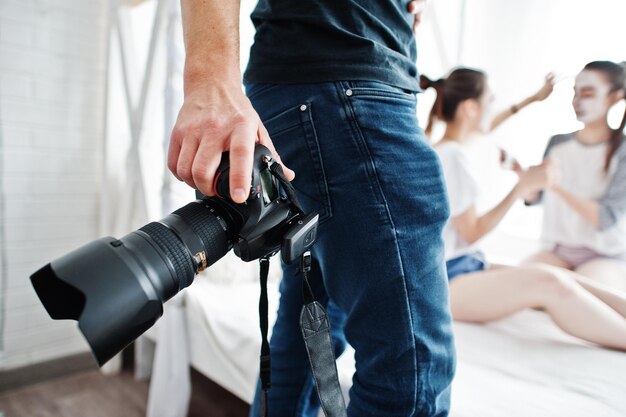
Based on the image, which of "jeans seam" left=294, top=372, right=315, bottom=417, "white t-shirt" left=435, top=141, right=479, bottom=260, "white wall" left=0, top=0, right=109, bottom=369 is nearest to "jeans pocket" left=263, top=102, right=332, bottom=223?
"jeans seam" left=294, top=372, right=315, bottom=417

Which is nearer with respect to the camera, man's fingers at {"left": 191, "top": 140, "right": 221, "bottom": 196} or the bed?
man's fingers at {"left": 191, "top": 140, "right": 221, "bottom": 196}

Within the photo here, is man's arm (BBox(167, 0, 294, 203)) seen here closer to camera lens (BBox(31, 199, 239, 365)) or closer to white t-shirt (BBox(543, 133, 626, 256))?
camera lens (BBox(31, 199, 239, 365))

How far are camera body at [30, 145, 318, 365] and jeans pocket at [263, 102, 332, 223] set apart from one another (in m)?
0.05

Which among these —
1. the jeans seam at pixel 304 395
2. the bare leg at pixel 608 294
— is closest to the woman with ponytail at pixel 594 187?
the bare leg at pixel 608 294

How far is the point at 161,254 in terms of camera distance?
0.46 meters

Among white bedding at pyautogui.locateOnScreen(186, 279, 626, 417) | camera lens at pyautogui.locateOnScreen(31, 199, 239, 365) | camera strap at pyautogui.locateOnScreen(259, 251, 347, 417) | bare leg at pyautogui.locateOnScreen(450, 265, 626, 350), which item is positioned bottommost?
white bedding at pyautogui.locateOnScreen(186, 279, 626, 417)

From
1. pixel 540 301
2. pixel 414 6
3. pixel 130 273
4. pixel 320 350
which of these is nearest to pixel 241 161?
pixel 130 273

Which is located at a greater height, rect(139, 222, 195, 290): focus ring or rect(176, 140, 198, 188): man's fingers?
rect(176, 140, 198, 188): man's fingers

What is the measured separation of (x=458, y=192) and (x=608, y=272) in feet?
1.84

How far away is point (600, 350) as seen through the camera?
3.64ft

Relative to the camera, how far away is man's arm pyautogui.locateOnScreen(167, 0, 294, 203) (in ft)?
1.49

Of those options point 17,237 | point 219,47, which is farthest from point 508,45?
point 17,237

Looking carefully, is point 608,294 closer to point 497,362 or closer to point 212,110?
point 497,362

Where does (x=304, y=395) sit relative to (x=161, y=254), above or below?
below
